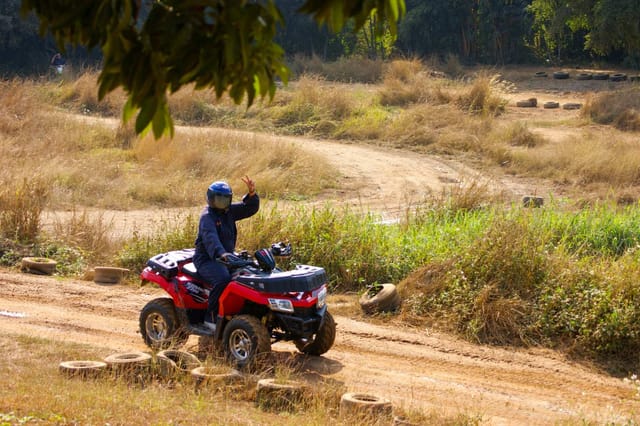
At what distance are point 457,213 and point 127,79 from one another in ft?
35.8

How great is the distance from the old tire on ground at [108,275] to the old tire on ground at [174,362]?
447cm

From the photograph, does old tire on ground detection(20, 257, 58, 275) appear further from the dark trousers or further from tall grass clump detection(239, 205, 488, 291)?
the dark trousers

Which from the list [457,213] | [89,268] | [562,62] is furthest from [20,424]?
[562,62]

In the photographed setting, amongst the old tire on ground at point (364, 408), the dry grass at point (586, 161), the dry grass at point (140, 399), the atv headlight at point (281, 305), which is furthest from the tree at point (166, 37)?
the dry grass at point (586, 161)

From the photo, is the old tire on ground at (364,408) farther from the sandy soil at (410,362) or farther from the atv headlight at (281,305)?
the atv headlight at (281,305)

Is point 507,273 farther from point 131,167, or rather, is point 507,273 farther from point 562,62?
point 562,62

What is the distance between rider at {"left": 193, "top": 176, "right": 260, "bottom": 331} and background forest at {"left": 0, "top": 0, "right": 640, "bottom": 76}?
96.7 ft

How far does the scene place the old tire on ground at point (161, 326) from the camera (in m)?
9.12

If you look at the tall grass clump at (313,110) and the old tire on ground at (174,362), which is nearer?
the old tire on ground at (174,362)

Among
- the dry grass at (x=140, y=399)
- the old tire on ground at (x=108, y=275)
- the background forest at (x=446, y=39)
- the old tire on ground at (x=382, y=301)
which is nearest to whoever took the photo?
the dry grass at (x=140, y=399)

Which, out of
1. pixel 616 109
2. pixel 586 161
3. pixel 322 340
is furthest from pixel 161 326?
pixel 616 109

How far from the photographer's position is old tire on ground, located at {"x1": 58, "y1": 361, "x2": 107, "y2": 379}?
7.85 meters

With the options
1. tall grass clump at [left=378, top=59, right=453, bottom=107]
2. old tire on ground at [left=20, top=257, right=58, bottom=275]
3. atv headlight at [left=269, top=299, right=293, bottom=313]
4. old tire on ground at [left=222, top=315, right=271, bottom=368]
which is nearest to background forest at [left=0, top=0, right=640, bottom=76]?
tall grass clump at [left=378, top=59, right=453, bottom=107]

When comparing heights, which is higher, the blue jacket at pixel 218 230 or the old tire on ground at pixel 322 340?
the blue jacket at pixel 218 230
